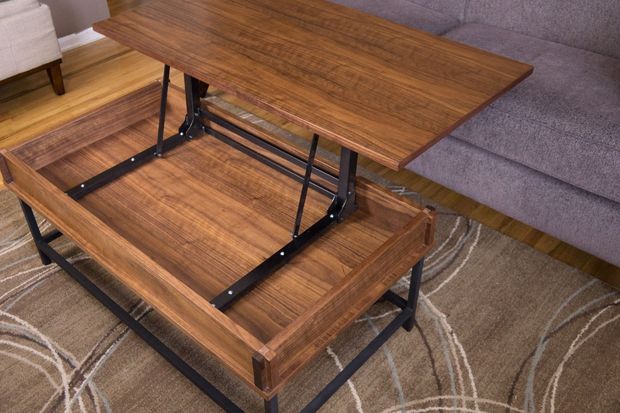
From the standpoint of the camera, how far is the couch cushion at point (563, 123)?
1628mm

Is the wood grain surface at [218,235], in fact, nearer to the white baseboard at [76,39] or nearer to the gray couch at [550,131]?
the gray couch at [550,131]

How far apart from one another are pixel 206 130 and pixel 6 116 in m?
1.01

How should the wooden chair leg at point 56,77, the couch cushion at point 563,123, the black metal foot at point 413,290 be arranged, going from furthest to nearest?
the wooden chair leg at point 56,77, the couch cushion at point 563,123, the black metal foot at point 413,290

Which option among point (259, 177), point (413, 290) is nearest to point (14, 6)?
point (259, 177)

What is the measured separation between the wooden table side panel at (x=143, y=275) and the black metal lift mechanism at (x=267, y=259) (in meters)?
0.08

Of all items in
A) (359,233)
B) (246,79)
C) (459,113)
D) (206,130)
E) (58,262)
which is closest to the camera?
(459,113)

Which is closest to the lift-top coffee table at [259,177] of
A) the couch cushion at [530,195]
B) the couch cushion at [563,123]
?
the couch cushion at [563,123]

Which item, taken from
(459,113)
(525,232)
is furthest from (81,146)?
(525,232)

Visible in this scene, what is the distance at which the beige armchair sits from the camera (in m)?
2.29

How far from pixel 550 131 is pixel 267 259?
788 mm

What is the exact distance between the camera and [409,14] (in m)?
2.20

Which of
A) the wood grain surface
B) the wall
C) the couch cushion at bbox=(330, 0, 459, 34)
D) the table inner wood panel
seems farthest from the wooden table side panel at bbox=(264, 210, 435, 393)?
the wall

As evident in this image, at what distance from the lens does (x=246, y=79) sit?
142 centimetres

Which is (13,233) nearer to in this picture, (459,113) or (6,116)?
(6,116)
